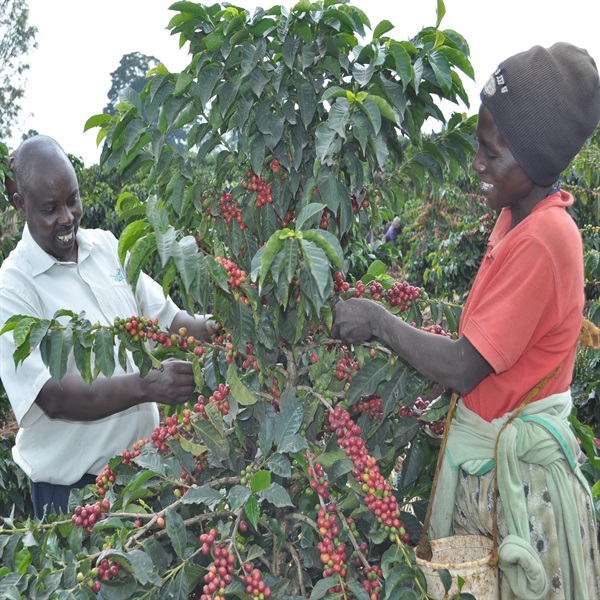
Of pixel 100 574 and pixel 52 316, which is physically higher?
pixel 52 316

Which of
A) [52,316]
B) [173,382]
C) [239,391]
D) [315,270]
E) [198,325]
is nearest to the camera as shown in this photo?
[315,270]

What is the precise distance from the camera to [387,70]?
176 cm

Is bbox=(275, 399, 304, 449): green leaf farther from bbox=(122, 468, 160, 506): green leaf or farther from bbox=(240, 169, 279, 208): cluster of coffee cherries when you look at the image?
bbox=(240, 169, 279, 208): cluster of coffee cherries

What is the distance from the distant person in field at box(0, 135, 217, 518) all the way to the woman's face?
37.3 inches

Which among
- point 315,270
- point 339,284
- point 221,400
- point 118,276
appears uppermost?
point 315,270

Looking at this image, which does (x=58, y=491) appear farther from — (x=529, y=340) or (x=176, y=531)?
(x=529, y=340)

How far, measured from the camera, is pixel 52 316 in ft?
7.54

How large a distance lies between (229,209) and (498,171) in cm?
71

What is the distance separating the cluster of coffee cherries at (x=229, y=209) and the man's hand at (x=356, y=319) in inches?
15.4

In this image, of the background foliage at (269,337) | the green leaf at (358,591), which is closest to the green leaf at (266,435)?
the background foliage at (269,337)

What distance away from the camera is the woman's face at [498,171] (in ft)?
5.11

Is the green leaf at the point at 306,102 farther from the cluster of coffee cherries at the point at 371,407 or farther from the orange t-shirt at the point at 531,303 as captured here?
the cluster of coffee cherries at the point at 371,407

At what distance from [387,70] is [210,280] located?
2.20 ft

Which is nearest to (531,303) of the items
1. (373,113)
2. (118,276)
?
(373,113)
